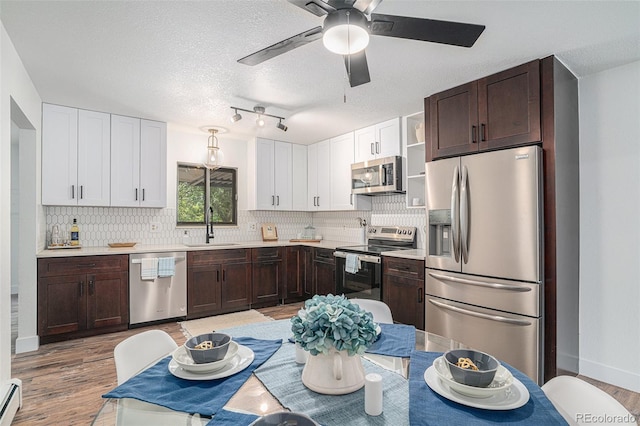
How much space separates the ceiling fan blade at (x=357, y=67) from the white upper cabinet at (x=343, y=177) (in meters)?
2.71

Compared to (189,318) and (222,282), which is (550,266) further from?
(189,318)

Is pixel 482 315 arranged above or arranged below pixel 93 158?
below

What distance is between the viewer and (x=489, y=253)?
2777 millimetres

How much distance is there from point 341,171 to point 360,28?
3.42 metres

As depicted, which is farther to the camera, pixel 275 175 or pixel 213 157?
pixel 275 175

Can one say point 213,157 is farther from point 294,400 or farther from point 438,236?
point 294,400

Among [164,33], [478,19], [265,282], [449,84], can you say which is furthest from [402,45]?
[265,282]

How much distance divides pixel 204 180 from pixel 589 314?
480cm

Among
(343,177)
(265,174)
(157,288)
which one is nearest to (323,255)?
(343,177)

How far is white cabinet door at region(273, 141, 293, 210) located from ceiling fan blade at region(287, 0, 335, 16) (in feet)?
12.7

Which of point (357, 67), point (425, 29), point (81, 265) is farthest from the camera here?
point (81, 265)

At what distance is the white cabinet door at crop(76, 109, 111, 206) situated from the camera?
3.90 meters

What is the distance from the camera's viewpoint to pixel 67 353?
3268 millimetres

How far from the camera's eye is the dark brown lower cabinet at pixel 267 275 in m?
4.77
